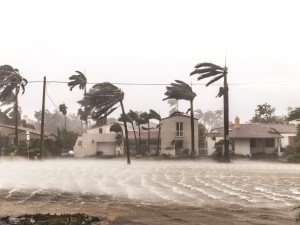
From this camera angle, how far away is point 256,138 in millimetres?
50969

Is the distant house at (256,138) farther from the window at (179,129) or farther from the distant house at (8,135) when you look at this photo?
the distant house at (8,135)

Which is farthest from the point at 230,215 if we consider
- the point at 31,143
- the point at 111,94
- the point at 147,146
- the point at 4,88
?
the point at 4,88

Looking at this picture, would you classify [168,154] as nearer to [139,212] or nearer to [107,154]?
[107,154]

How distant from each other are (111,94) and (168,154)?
12.7m

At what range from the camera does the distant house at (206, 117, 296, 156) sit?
49875 mm

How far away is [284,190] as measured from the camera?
1688cm

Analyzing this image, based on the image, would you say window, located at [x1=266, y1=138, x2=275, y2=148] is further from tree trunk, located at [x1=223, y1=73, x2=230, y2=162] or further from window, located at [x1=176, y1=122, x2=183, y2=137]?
window, located at [x1=176, y1=122, x2=183, y2=137]

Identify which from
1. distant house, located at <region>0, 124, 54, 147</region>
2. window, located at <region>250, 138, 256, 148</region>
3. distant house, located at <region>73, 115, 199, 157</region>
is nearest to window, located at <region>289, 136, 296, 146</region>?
window, located at <region>250, 138, 256, 148</region>

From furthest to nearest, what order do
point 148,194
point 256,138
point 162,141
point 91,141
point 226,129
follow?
1. point 91,141
2. point 162,141
3. point 256,138
4. point 226,129
5. point 148,194

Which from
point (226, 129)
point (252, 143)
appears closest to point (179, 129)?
point (252, 143)

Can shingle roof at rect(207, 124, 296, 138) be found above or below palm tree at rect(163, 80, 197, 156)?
below

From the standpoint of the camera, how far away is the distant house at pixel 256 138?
49.9 metres

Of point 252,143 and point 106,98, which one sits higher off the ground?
point 106,98

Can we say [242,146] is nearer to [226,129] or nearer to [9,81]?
[226,129]
